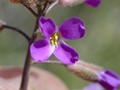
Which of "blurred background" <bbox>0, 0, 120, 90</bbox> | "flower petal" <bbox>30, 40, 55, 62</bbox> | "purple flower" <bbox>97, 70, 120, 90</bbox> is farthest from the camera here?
"blurred background" <bbox>0, 0, 120, 90</bbox>

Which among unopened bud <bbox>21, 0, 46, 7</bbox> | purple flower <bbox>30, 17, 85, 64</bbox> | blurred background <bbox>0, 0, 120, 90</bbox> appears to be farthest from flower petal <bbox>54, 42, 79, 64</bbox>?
blurred background <bbox>0, 0, 120, 90</bbox>

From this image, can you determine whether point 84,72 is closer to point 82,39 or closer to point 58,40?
point 58,40

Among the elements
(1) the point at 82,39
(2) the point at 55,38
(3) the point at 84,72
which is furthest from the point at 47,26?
(1) the point at 82,39

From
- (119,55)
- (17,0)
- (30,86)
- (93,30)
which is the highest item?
(17,0)

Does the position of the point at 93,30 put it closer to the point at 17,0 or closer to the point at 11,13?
the point at 11,13

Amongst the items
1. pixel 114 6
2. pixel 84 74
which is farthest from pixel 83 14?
pixel 84 74

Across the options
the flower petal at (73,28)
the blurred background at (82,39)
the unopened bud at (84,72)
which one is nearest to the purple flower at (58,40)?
the flower petal at (73,28)

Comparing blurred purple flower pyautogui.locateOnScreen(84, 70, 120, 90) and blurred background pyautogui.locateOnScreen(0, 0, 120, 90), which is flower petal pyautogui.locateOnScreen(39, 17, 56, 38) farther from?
blurred background pyautogui.locateOnScreen(0, 0, 120, 90)

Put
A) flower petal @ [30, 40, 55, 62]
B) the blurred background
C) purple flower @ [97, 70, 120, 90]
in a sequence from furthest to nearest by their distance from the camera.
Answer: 1. the blurred background
2. purple flower @ [97, 70, 120, 90]
3. flower petal @ [30, 40, 55, 62]
